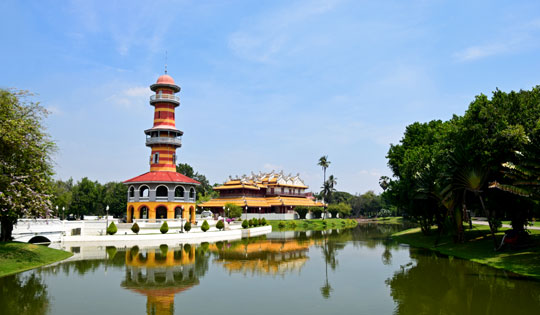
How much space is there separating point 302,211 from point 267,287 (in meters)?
72.5

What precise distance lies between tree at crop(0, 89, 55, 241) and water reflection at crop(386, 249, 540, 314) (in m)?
21.6

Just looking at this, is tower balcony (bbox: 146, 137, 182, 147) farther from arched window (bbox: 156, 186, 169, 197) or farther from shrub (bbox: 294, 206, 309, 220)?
shrub (bbox: 294, 206, 309, 220)

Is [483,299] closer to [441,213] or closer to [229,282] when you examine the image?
[229,282]

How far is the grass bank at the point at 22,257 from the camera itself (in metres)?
23.1

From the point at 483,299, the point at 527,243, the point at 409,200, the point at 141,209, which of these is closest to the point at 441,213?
the point at 409,200

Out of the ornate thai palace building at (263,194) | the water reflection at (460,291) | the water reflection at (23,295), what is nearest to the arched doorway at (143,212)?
the ornate thai palace building at (263,194)

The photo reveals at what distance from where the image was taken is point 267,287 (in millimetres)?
19359

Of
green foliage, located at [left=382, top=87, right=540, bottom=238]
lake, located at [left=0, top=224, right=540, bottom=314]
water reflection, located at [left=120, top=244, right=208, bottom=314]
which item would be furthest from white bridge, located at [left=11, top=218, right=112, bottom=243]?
green foliage, located at [left=382, top=87, right=540, bottom=238]

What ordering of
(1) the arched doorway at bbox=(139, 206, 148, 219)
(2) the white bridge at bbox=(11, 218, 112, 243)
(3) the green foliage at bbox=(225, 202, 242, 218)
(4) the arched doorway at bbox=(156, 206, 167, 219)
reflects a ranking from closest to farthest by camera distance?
(2) the white bridge at bbox=(11, 218, 112, 243) < (1) the arched doorway at bbox=(139, 206, 148, 219) < (4) the arched doorway at bbox=(156, 206, 167, 219) < (3) the green foliage at bbox=(225, 202, 242, 218)

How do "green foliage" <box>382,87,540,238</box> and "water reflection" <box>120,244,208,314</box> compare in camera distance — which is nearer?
"water reflection" <box>120,244,208,314</box>

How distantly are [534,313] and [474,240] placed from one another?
72.3ft

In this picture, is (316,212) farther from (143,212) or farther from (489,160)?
(489,160)

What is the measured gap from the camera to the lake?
15039mm

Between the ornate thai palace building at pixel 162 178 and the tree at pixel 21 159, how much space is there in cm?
3326
